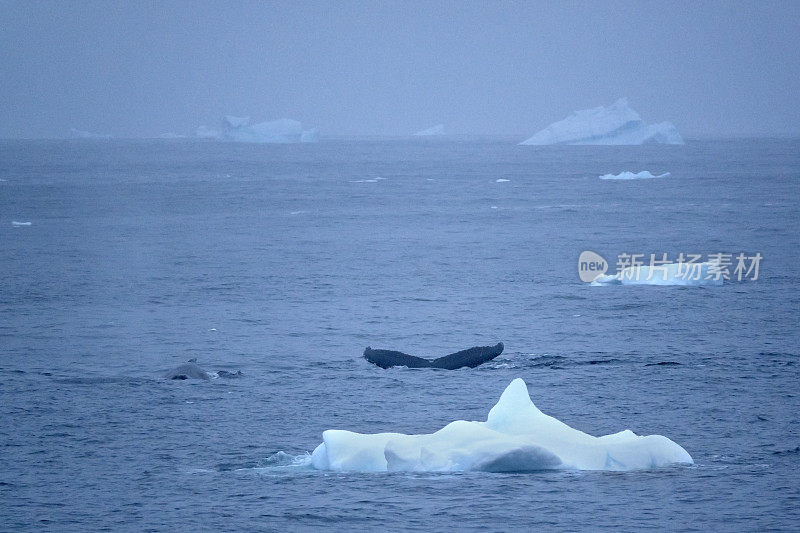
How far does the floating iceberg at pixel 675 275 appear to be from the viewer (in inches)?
1567

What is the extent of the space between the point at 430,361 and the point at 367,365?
1.63 meters

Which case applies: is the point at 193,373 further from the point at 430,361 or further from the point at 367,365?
the point at 430,361

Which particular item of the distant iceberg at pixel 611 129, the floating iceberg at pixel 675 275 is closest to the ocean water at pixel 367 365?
the floating iceberg at pixel 675 275

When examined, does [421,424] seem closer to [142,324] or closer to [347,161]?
[142,324]

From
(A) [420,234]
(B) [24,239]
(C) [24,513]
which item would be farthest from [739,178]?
(C) [24,513]

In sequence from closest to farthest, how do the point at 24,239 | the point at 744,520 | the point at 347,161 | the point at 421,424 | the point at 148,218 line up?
the point at 744,520 → the point at 421,424 → the point at 24,239 → the point at 148,218 → the point at 347,161

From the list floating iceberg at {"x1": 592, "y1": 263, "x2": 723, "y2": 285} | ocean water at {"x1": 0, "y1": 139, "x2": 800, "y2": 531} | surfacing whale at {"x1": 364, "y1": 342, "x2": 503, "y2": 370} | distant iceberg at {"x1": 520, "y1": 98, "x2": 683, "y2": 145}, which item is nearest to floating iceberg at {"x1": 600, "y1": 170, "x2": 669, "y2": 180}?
ocean water at {"x1": 0, "y1": 139, "x2": 800, "y2": 531}

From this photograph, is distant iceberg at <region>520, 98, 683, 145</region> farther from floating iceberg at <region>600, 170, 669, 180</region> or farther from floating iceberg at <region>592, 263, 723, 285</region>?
floating iceberg at <region>592, 263, 723, 285</region>

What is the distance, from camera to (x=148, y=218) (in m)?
70.2

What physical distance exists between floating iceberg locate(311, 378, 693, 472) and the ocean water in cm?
31

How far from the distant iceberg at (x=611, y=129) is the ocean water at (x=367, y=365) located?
275 feet

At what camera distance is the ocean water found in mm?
17797

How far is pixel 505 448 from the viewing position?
62.1 feet

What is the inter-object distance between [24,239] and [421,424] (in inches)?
1583
